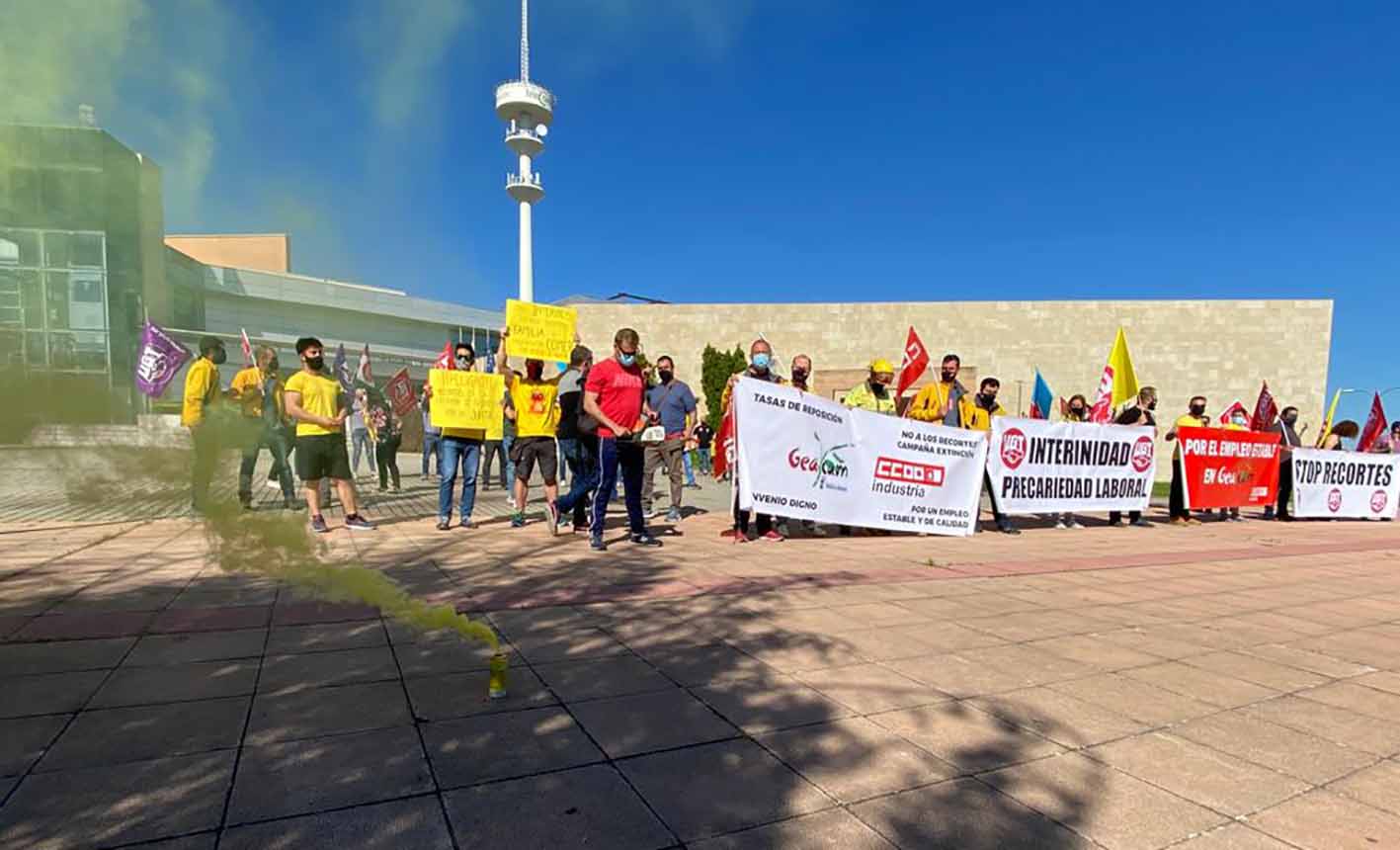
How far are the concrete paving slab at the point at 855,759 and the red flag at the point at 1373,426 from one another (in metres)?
15.9

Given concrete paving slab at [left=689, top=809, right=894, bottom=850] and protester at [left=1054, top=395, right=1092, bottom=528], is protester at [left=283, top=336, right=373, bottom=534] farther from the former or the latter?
protester at [left=1054, top=395, right=1092, bottom=528]

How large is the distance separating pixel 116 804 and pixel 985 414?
325 inches

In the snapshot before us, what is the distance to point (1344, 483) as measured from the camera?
11.9 metres

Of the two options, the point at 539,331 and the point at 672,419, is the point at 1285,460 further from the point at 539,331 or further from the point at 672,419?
the point at 539,331

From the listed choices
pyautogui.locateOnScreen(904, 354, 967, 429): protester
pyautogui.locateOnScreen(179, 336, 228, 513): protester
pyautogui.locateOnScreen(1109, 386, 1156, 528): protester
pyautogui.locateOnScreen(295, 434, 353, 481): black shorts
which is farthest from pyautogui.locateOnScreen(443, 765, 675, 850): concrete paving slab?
pyautogui.locateOnScreen(1109, 386, 1156, 528): protester

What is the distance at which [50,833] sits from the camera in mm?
1758

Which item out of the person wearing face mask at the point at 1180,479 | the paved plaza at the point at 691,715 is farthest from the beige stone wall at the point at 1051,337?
Answer: the paved plaza at the point at 691,715

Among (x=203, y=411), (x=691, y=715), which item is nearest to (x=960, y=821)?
(x=691, y=715)

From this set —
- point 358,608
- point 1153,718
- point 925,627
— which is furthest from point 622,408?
point 1153,718

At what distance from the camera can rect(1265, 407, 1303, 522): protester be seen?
37.2 feet

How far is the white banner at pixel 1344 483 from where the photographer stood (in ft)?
37.4

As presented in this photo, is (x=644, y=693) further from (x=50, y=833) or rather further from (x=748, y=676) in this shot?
(x=50, y=833)

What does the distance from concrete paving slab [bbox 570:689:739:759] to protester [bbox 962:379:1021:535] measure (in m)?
6.38

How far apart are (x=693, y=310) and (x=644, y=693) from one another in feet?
104
